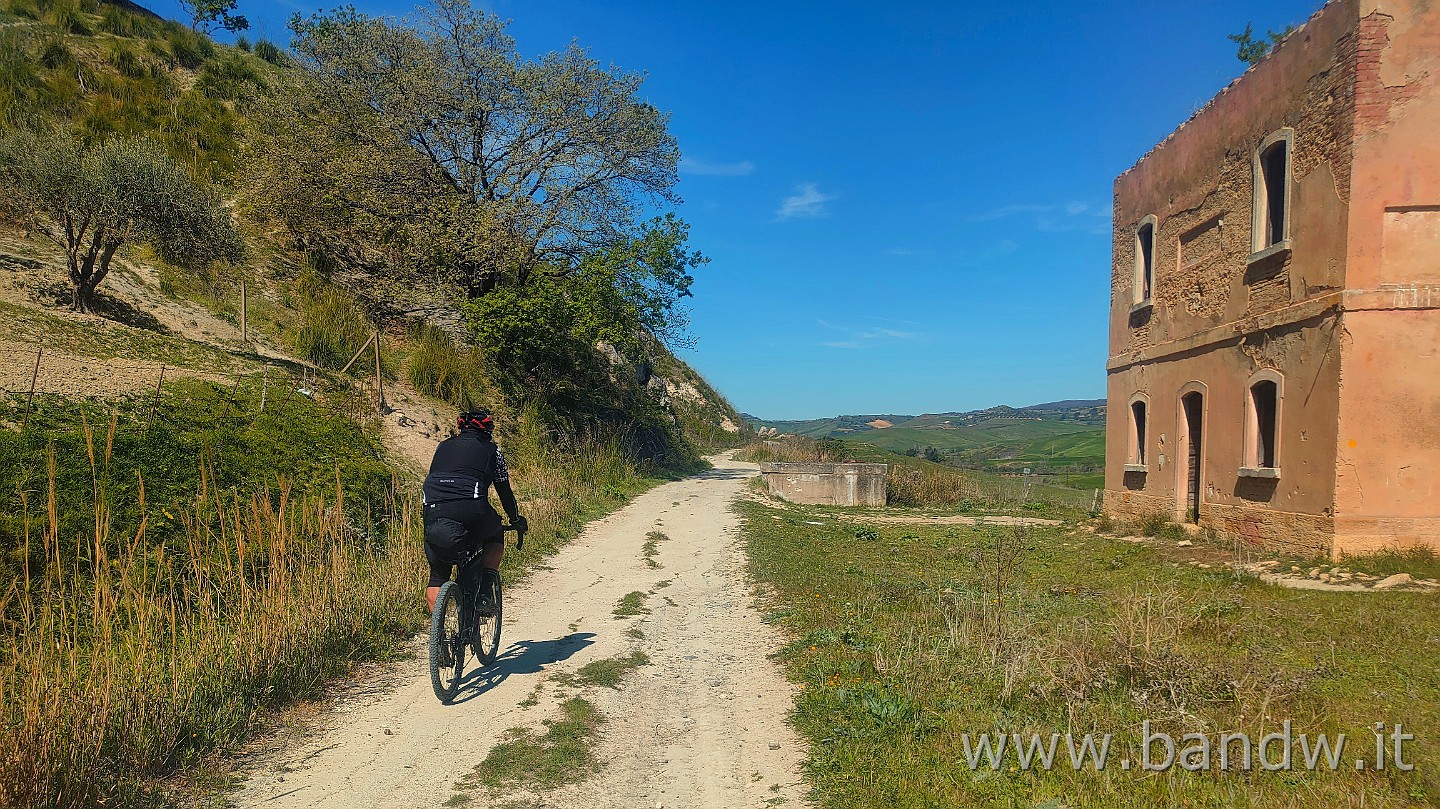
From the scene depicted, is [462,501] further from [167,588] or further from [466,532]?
[167,588]

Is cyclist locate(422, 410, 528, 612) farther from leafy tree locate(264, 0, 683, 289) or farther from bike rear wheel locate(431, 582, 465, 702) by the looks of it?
leafy tree locate(264, 0, 683, 289)

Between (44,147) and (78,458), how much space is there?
842 centimetres

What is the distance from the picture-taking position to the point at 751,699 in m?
5.64

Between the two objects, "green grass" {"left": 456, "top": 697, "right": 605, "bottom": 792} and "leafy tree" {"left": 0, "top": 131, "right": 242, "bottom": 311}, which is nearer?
"green grass" {"left": 456, "top": 697, "right": 605, "bottom": 792}

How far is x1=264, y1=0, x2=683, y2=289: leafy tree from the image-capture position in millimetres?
20578

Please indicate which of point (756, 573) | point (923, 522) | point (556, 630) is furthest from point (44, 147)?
point (923, 522)

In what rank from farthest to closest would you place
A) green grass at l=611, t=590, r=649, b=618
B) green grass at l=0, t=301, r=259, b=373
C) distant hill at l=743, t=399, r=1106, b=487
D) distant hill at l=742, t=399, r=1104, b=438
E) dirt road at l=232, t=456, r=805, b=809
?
distant hill at l=742, t=399, r=1104, b=438 < distant hill at l=743, t=399, r=1106, b=487 < green grass at l=0, t=301, r=259, b=373 < green grass at l=611, t=590, r=649, b=618 < dirt road at l=232, t=456, r=805, b=809

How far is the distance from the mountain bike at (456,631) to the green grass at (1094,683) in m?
2.61

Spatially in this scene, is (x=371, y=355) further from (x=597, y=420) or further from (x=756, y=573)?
(x=756, y=573)

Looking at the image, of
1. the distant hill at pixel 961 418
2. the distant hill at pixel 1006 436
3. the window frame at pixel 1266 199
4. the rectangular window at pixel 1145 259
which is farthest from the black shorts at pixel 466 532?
the distant hill at pixel 961 418

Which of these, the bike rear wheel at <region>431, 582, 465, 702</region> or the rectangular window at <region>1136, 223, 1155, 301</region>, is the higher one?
the rectangular window at <region>1136, 223, 1155, 301</region>

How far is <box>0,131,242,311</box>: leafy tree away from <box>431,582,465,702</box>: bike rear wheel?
11.1m

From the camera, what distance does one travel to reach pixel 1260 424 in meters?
12.2

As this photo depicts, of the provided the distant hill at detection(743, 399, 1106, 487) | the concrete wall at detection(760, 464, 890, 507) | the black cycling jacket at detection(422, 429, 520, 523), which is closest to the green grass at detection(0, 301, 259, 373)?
the black cycling jacket at detection(422, 429, 520, 523)
